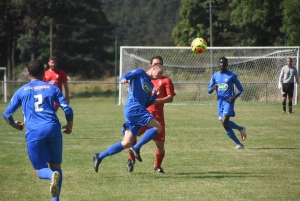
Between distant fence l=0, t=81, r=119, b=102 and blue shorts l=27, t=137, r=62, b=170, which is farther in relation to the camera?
distant fence l=0, t=81, r=119, b=102

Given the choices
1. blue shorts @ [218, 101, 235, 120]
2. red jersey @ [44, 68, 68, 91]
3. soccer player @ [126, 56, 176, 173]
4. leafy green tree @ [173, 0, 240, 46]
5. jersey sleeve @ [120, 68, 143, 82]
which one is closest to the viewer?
jersey sleeve @ [120, 68, 143, 82]

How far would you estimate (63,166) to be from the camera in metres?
10.0

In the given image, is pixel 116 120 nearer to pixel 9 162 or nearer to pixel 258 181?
pixel 9 162

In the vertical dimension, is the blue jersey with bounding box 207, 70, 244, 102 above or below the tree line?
below

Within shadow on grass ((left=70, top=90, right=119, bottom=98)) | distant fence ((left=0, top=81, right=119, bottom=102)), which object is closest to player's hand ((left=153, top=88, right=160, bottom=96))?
distant fence ((left=0, top=81, right=119, bottom=102))

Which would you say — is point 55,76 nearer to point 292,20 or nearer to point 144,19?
point 292,20

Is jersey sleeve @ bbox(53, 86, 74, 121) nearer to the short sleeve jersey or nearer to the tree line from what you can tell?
the short sleeve jersey

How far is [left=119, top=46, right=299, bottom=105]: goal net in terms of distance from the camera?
26.9 m

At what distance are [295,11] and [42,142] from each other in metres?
28.9

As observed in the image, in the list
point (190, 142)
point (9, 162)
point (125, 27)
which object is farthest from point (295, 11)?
point (125, 27)

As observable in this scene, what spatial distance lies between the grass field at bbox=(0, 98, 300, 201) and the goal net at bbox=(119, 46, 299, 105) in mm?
10554

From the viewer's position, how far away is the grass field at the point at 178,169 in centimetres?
773

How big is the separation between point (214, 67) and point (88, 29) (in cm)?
2708

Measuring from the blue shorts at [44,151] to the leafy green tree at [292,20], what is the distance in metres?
28.0
